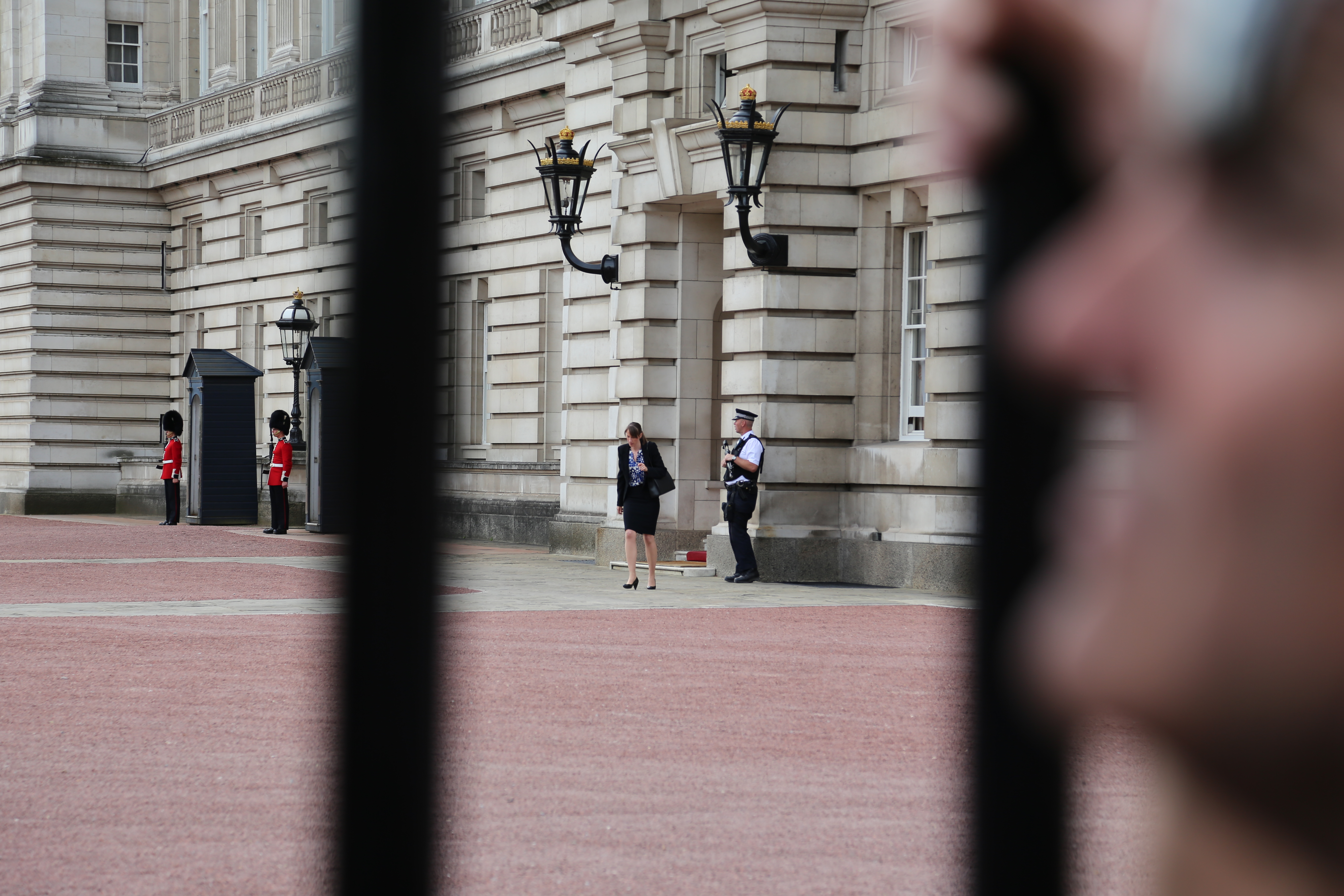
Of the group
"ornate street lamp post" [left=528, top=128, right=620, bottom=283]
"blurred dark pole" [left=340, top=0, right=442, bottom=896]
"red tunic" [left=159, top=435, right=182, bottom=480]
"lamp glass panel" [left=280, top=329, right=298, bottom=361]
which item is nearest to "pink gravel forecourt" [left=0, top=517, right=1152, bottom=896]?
"blurred dark pole" [left=340, top=0, right=442, bottom=896]

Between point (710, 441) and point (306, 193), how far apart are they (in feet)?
51.4

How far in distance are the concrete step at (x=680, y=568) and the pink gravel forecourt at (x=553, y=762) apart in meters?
5.76

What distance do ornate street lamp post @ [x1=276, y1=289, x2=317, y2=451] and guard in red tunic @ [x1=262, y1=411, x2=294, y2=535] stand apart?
0.52 meters

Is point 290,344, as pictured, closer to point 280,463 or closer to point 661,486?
point 280,463

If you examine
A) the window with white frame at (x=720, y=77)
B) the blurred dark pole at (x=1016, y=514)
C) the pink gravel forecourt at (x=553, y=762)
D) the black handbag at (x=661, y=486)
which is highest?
the window with white frame at (x=720, y=77)

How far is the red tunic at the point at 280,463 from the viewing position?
101 ft

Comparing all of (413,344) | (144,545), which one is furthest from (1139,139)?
(144,545)

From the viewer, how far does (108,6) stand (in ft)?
139

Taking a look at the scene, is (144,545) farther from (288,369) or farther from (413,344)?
(413,344)

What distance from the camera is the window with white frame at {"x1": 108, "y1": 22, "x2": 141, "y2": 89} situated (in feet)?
139

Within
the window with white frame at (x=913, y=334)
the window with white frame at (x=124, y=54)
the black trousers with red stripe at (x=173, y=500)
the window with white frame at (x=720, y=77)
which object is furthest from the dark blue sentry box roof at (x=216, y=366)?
the window with white frame at (x=913, y=334)

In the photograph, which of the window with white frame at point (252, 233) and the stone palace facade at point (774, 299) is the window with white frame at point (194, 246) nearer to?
the window with white frame at point (252, 233)

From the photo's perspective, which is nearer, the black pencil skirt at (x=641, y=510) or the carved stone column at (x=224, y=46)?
the black pencil skirt at (x=641, y=510)

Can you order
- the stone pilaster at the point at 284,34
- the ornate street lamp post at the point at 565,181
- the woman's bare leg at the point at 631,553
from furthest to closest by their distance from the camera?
1. the stone pilaster at the point at 284,34
2. the ornate street lamp post at the point at 565,181
3. the woman's bare leg at the point at 631,553
